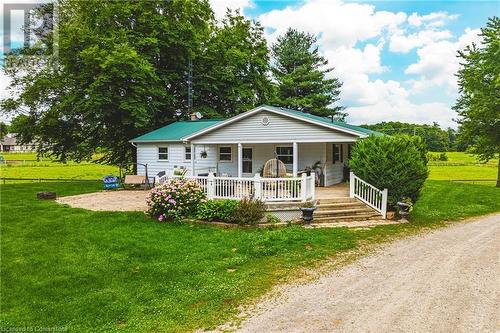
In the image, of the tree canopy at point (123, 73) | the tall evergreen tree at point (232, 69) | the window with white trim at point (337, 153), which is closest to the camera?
the window with white trim at point (337, 153)

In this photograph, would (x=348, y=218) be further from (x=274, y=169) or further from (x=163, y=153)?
(x=163, y=153)

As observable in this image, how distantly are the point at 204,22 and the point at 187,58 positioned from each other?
3.70 meters

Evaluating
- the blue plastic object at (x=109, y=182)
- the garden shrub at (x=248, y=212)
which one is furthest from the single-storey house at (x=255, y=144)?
the garden shrub at (x=248, y=212)

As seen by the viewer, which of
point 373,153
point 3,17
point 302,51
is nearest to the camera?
point 3,17

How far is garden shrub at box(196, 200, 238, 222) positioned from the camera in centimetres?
1157

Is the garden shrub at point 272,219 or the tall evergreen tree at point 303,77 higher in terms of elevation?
the tall evergreen tree at point 303,77

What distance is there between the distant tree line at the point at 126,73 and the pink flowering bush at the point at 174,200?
12.1 m

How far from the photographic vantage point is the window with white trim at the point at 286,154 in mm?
18688

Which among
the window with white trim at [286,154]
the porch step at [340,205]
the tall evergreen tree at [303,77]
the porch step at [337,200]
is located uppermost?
the tall evergreen tree at [303,77]

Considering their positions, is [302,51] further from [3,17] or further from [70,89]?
[3,17]

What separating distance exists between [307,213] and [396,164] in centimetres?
383

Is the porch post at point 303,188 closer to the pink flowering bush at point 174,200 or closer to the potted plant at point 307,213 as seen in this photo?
the potted plant at point 307,213

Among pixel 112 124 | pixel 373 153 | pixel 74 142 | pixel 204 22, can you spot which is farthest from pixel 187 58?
pixel 373 153

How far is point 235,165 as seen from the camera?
66.8 ft
